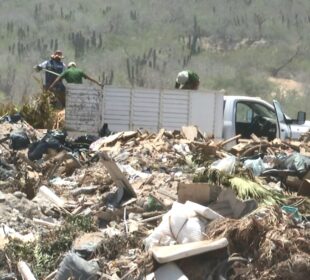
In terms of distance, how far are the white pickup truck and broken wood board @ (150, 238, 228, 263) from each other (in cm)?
802

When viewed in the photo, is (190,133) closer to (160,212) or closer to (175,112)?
(175,112)

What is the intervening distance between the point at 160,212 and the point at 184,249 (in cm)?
173

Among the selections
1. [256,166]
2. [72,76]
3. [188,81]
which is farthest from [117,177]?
[72,76]

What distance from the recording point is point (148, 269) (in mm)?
7266

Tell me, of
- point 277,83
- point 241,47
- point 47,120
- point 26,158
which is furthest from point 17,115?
point 241,47

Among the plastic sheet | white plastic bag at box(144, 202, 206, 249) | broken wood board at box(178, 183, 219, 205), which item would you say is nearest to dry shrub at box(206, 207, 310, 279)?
white plastic bag at box(144, 202, 206, 249)

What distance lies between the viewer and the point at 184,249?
7188mm

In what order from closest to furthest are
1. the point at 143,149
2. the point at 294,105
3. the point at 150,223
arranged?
the point at 150,223, the point at 143,149, the point at 294,105

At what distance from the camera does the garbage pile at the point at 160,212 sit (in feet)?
24.0

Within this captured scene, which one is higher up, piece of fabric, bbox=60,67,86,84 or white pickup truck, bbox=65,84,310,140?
piece of fabric, bbox=60,67,86,84

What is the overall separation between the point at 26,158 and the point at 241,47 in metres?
35.8

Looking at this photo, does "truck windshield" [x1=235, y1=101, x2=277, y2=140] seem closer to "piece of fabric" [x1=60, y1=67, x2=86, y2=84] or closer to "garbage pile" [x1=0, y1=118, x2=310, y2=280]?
"garbage pile" [x1=0, y1=118, x2=310, y2=280]

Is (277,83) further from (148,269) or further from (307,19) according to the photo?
(148,269)

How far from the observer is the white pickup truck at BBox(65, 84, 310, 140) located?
1536 cm
